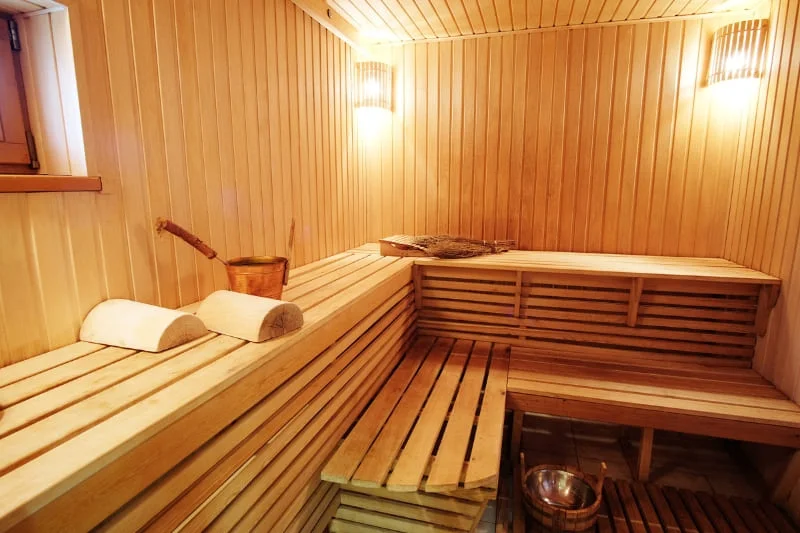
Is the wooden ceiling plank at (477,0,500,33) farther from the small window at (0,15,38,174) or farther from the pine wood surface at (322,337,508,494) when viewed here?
the small window at (0,15,38,174)

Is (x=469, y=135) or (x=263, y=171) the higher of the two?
(x=469, y=135)

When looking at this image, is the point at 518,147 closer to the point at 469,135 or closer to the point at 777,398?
the point at 469,135

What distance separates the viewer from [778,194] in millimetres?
2650

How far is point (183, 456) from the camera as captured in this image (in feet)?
3.65

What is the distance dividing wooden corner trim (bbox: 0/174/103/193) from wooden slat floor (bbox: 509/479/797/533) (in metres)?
2.56

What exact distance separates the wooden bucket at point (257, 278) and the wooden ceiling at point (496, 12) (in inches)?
86.9

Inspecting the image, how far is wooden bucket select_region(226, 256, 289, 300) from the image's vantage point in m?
1.82

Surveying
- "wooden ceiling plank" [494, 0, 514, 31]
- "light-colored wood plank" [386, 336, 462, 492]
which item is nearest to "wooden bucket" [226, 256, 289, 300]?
"light-colored wood plank" [386, 336, 462, 492]

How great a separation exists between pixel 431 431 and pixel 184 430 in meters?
1.30

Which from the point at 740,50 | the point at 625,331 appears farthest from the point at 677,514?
the point at 740,50

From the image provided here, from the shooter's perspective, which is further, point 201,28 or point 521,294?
point 521,294

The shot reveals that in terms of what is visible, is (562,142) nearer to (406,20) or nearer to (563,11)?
(563,11)

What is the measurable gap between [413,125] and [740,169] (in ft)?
8.39

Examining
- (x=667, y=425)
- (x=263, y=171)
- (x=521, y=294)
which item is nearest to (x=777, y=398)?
(x=667, y=425)
